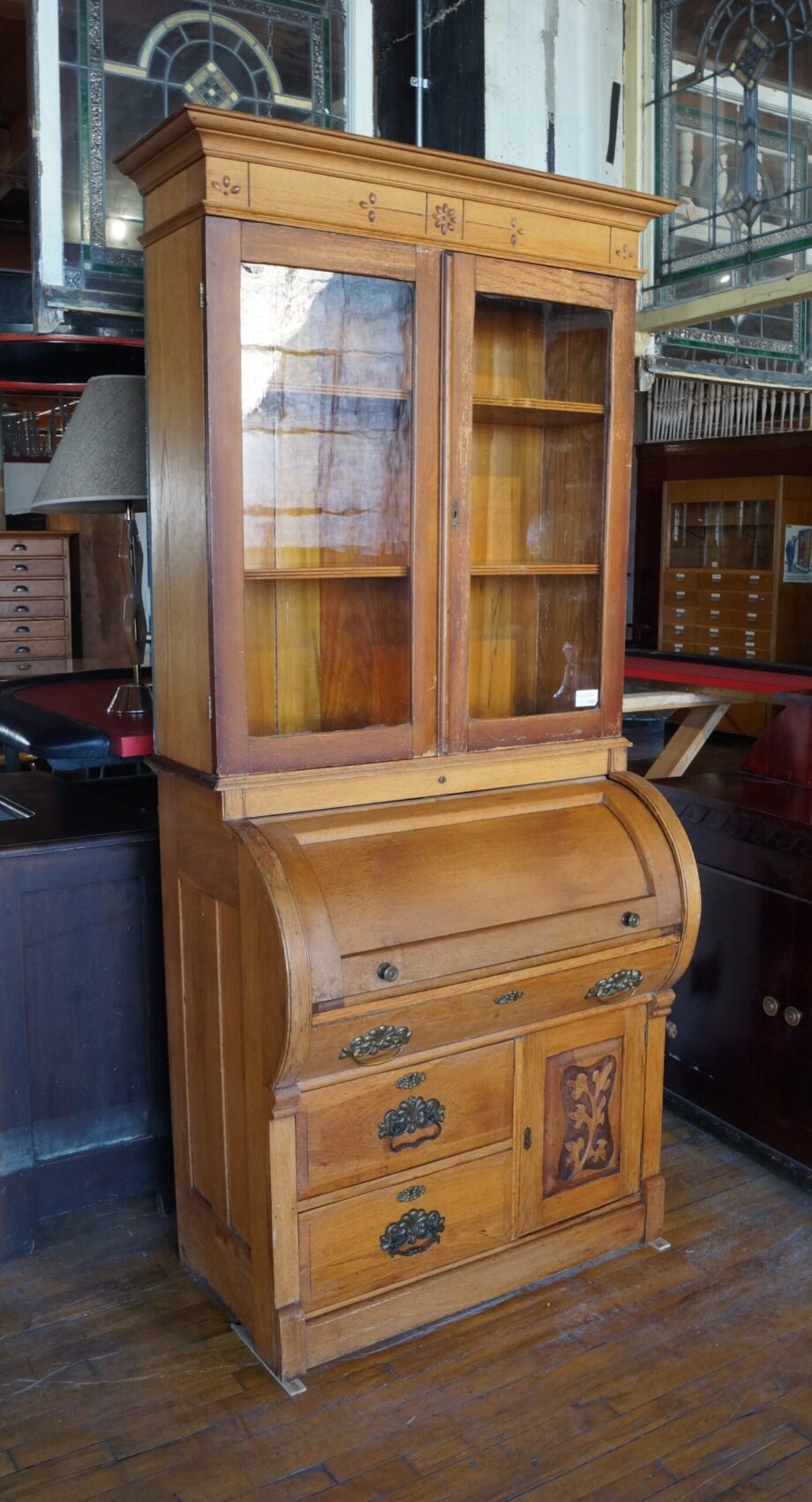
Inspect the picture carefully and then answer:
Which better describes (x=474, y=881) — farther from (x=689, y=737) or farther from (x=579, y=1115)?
(x=689, y=737)

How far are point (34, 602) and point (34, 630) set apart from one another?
0.50 feet

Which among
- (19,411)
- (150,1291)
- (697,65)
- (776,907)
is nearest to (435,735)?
(776,907)

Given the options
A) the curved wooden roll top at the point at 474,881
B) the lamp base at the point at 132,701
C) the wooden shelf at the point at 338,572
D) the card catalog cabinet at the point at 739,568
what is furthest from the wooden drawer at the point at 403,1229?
the card catalog cabinet at the point at 739,568

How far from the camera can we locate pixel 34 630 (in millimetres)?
6621

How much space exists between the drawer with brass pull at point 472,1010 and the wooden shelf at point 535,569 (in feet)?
2.38

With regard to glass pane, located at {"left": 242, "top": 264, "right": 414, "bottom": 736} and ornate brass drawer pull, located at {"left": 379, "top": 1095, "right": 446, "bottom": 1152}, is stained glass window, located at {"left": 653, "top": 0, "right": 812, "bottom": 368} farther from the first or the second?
ornate brass drawer pull, located at {"left": 379, "top": 1095, "right": 446, "bottom": 1152}

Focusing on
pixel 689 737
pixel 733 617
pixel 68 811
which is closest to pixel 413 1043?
pixel 68 811

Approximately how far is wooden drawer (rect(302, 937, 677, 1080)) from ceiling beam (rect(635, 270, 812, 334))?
1520 millimetres

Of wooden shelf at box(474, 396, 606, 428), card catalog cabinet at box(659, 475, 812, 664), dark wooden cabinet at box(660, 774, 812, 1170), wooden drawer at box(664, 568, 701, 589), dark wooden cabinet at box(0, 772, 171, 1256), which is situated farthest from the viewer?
wooden drawer at box(664, 568, 701, 589)

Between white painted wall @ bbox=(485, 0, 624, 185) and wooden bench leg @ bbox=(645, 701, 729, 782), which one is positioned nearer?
white painted wall @ bbox=(485, 0, 624, 185)

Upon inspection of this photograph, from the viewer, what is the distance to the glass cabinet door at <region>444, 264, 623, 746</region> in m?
2.34

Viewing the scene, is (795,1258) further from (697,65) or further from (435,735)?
(697,65)

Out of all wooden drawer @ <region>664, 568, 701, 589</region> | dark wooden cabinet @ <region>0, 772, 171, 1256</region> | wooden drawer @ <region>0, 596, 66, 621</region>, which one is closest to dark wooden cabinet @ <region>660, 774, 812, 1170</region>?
dark wooden cabinet @ <region>0, 772, 171, 1256</region>

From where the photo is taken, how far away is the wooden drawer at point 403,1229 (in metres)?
2.06
